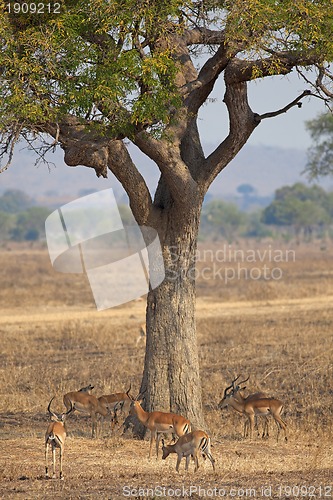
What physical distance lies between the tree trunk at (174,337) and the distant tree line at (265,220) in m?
106

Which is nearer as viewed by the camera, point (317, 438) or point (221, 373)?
point (317, 438)

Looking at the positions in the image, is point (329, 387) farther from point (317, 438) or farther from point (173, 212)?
point (173, 212)

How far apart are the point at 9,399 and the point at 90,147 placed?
624 cm

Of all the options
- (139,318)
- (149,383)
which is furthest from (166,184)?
(139,318)

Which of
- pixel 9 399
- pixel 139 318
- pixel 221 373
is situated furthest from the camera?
pixel 139 318

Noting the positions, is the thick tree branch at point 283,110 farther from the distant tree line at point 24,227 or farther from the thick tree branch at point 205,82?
the distant tree line at point 24,227

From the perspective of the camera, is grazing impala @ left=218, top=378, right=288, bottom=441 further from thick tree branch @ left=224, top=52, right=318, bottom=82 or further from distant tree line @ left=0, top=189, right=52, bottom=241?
distant tree line @ left=0, top=189, right=52, bottom=241

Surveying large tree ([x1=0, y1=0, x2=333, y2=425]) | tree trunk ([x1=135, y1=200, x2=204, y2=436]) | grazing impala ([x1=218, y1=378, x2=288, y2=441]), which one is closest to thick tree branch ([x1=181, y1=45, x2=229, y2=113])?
large tree ([x1=0, y1=0, x2=333, y2=425])

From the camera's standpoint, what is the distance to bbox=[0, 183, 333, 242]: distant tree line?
129 m

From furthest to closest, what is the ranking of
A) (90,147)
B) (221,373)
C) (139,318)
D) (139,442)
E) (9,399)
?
(139,318) → (221,373) → (9,399) → (139,442) → (90,147)

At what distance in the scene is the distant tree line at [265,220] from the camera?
129m

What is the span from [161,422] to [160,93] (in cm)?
407

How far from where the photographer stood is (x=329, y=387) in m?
16.8

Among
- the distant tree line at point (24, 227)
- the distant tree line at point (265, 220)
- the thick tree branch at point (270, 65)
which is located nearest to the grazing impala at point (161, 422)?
the thick tree branch at point (270, 65)
